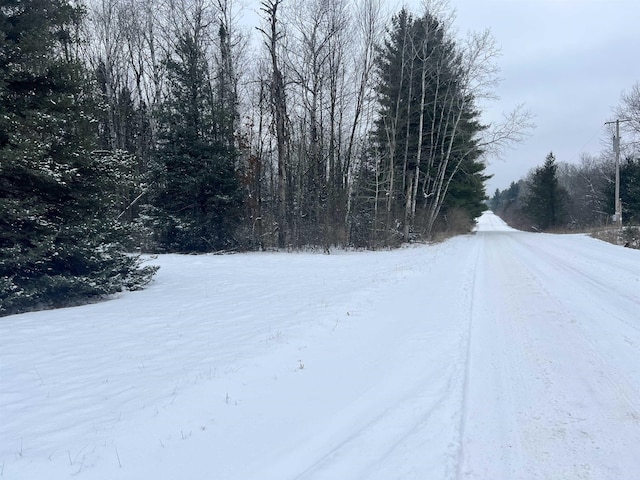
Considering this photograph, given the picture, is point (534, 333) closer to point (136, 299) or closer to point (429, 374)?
point (429, 374)

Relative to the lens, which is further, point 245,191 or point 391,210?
point 391,210

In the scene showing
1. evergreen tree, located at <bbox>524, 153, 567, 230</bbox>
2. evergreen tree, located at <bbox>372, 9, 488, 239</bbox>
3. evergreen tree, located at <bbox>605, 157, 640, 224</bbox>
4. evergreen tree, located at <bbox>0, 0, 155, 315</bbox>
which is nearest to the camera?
evergreen tree, located at <bbox>0, 0, 155, 315</bbox>

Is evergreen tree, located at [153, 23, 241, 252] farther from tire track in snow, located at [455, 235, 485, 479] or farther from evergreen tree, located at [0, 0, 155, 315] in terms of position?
tire track in snow, located at [455, 235, 485, 479]

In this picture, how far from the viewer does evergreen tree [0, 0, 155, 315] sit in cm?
784

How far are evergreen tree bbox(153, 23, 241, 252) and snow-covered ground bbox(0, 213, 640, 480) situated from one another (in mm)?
12286

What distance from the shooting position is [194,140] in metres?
20.4

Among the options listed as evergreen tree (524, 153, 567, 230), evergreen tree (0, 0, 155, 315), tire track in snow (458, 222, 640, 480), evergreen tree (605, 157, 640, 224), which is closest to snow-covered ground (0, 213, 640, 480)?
tire track in snow (458, 222, 640, 480)

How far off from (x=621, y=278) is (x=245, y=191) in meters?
16.8

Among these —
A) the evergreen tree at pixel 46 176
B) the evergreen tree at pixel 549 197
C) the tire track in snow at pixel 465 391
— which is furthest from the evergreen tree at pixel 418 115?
Answer: the evergreen tree at pixel 549 197

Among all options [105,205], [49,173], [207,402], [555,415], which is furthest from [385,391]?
[105,205]

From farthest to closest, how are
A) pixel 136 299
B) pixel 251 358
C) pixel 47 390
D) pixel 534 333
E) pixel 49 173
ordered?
1. pixel 136 299
2. pixel 49 173
3. pixel 534 333
4. pixel 251 358
5. pixel 47 390

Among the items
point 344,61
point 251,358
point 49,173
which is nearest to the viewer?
point 251,358

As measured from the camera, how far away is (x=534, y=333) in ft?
19.4

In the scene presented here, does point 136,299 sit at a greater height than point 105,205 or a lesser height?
lesser
